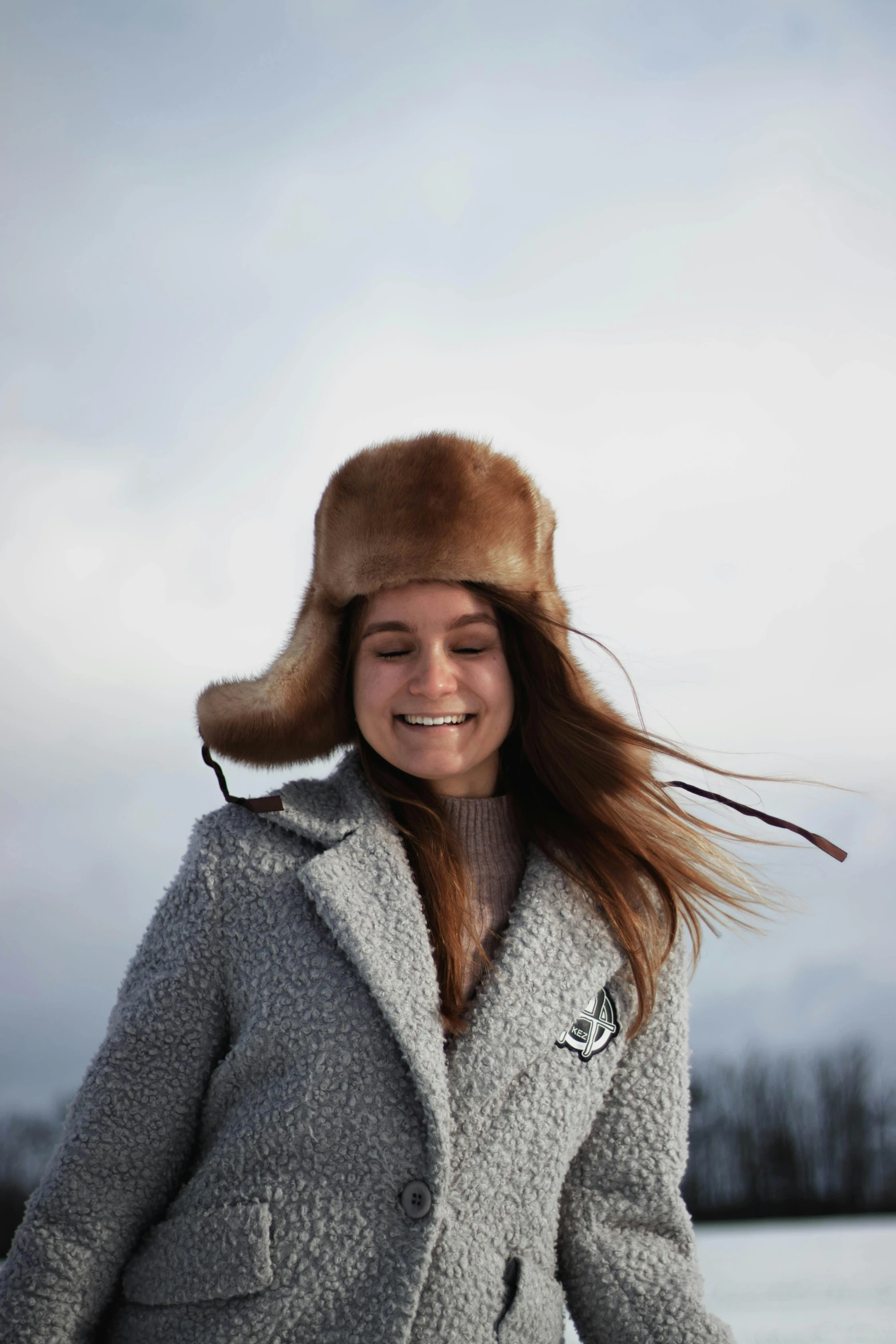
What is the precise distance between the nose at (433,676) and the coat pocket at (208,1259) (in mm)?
597

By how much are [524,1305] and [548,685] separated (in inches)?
29.3

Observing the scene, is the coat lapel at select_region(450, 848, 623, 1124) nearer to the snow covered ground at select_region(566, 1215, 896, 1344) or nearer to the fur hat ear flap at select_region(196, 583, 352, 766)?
the fur hat ear flap at select_region(196, 583, 352, 766)

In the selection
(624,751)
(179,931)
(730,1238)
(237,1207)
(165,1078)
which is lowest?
(730,1238)

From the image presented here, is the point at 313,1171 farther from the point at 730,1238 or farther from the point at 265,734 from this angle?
the point at 730,1238

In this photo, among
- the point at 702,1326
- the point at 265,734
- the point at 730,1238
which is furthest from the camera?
the point at 730,1238

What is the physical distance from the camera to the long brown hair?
1419mm

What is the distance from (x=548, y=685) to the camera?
148 centimetres

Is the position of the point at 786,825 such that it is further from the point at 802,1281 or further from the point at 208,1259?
the point at 802,1281

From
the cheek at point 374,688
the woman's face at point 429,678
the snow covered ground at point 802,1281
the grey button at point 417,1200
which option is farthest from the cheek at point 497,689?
the snow covered ground at point 802,1281

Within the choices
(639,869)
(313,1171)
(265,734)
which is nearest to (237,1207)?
(313,1171)

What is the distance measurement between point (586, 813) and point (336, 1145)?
537 millimetres

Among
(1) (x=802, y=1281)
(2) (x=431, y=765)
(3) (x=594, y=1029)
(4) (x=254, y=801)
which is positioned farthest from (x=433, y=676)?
(1) (x=802, y=1281)

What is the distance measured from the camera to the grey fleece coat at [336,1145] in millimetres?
1178

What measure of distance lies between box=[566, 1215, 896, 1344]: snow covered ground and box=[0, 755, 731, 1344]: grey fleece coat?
2.32 feet
